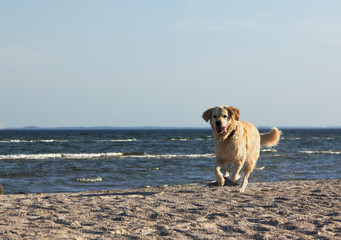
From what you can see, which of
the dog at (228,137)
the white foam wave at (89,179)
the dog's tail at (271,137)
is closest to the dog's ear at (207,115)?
the dog at (228,137)

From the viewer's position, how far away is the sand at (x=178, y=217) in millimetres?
4660

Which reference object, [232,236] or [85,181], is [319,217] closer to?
[232,236]

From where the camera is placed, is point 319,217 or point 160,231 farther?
point 319,217

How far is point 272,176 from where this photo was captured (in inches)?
584

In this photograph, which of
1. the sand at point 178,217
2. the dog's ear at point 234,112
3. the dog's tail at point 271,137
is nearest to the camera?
the sand at point 178,217

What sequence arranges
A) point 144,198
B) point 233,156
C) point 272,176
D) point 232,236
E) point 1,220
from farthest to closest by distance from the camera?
point 272,176
point 233,156
point 144,198
point 1,220
point 232,236

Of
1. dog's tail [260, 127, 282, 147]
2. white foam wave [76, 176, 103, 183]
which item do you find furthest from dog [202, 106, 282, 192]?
white foam wave [76, 176, 103, 183]

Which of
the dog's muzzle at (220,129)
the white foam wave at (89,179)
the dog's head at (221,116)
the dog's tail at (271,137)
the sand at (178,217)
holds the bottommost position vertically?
the white foam wave at (89,179)

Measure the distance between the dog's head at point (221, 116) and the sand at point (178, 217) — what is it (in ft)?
4.03

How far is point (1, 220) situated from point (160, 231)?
2158mm

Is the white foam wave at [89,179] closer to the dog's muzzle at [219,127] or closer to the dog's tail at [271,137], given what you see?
the dog's tail at [271,137]

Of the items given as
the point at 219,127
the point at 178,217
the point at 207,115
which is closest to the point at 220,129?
the point at 219,127

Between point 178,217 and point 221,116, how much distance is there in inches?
95.6

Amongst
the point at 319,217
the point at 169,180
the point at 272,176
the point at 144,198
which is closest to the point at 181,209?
the point at 144,198
